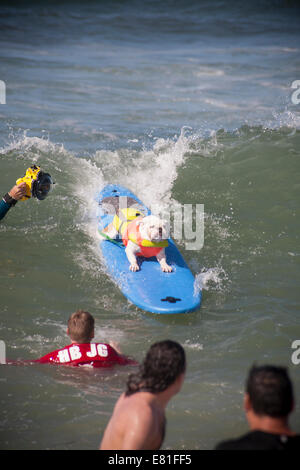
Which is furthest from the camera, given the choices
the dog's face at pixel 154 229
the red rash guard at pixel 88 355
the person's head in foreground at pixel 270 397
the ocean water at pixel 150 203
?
the dog's face at pixel 154 229

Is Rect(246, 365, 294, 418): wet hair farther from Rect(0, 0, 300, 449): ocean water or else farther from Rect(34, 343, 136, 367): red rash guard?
Rect(34, 343, 136, 367): red rash guard

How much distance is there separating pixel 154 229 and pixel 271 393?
414 cm

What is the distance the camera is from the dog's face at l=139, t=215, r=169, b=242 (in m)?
6.75

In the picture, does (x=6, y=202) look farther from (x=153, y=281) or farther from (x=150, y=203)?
(x=150, y=203)

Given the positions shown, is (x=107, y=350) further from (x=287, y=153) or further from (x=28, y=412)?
(x=287, y=153)

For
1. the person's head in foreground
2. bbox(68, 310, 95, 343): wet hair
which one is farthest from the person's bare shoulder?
bbox(68, 310, 95, 343): wet hair

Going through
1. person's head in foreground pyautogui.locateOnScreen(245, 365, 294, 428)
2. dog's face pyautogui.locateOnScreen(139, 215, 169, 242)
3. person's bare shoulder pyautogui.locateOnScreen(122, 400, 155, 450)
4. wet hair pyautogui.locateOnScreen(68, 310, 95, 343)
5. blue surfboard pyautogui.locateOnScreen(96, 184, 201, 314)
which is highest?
dog's face pyautogui.locateOnScreen(139, 215, 169, 242)

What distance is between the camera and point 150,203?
388 inches

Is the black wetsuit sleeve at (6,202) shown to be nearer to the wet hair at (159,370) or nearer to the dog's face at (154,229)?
the dog's face at (154,229)

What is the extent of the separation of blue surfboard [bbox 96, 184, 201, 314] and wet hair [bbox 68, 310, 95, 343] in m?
1.49

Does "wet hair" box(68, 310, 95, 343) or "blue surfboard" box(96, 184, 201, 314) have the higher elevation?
"blue surfboard" box(96, 184, 201, 314)

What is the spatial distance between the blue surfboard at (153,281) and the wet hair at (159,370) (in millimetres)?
3038

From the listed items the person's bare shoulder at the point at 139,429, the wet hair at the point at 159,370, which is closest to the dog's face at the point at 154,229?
the wet hair at the point at 159,370

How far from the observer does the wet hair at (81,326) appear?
490 cm
